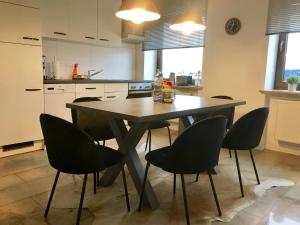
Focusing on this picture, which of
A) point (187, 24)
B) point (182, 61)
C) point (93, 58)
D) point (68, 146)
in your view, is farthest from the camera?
point (182, 61)

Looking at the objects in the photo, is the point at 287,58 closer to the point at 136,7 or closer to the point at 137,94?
the point at 137,94

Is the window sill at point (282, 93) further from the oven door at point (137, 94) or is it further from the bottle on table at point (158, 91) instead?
the oven door at point (137, 94)

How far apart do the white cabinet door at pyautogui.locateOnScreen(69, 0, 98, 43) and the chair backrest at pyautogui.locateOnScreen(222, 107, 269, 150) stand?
9.07 ft

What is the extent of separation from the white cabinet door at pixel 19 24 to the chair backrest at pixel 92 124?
1.18 m

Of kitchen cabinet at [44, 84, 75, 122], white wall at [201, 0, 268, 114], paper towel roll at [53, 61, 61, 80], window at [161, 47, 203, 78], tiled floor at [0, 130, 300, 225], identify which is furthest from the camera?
window at [161, 47, 203, 78]

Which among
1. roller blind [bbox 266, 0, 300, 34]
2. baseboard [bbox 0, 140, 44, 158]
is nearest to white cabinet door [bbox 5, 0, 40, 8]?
baseboard [bbox 0, 140, 44, 158]

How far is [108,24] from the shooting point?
14.0 ft

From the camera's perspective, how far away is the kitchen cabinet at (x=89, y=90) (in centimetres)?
367

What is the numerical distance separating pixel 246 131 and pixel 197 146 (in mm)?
747

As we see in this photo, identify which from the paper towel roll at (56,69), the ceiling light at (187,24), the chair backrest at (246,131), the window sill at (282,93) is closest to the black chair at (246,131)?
the chair backrest at (246,131)

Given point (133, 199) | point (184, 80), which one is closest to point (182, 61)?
point (184, 80)

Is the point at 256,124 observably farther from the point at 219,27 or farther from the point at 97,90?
the point at 97,90

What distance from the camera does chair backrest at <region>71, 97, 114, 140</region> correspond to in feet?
8.12

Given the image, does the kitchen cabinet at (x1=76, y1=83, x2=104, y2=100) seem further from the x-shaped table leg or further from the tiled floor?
the x-shaped table leg
